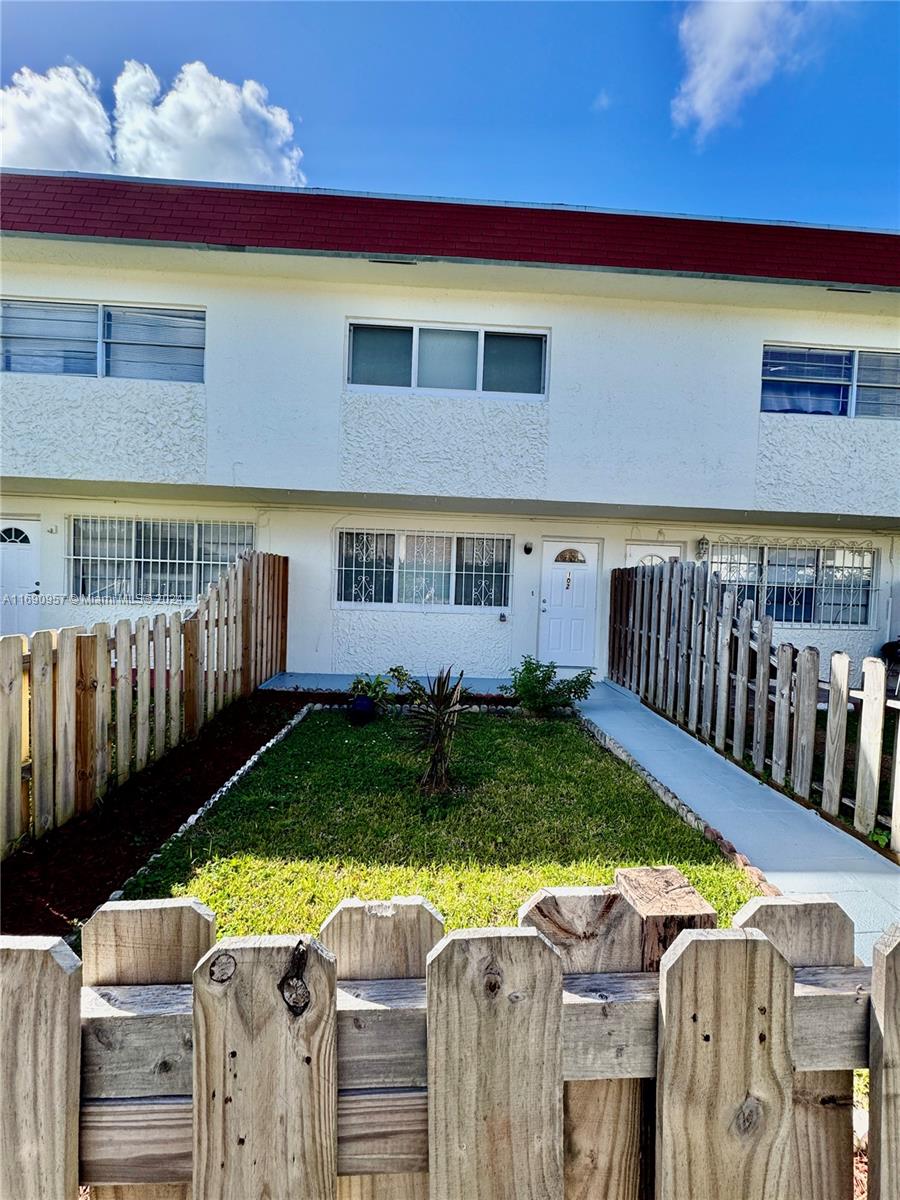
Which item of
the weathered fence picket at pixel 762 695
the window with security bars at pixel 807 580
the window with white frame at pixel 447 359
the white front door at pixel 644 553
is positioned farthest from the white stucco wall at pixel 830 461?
the weathered fence picket at pixel 762 695

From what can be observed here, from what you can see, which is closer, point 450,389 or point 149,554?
point 450,389

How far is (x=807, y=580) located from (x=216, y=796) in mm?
11536

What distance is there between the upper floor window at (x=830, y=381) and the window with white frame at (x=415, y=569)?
5.58m

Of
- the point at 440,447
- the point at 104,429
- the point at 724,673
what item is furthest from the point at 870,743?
the point at 104,429

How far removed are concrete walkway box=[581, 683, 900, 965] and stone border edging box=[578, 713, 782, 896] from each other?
→ 85 millimetres

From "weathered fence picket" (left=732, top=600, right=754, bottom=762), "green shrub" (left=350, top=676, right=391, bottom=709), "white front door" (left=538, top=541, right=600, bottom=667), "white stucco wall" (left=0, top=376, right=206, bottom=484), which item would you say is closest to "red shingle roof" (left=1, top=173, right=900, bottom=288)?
"white stucco wall" (left=0, top=376, right=206, bottom=484)

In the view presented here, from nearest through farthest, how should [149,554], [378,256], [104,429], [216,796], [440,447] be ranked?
[216,796] < [378,256] < [104,429] < [440,447] < [149,554]

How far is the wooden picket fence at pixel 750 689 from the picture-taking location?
466 centimetres

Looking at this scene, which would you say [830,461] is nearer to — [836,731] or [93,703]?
[836,731]

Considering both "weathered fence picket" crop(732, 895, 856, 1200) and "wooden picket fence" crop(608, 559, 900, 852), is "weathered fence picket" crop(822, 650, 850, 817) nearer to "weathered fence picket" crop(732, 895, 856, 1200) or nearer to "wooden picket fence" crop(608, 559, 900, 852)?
"wooden picket fence" crop(608, 559, 900, 852)

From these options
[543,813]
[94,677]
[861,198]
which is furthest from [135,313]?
A: [861,198]

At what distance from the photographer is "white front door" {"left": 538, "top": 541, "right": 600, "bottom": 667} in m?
11.6

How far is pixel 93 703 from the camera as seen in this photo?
4840mm

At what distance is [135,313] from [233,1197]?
11806 millimetres
